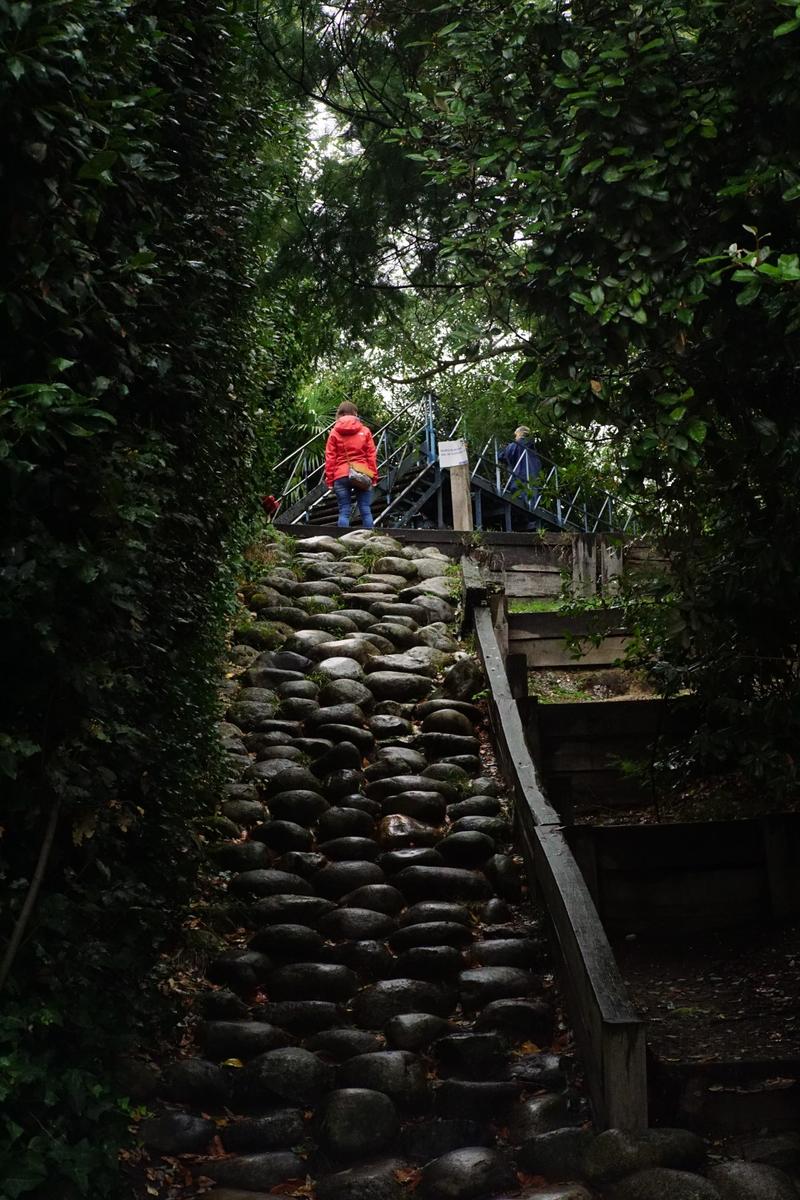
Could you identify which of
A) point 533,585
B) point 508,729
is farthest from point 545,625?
point 508,729

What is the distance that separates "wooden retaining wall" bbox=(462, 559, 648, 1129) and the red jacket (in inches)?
298

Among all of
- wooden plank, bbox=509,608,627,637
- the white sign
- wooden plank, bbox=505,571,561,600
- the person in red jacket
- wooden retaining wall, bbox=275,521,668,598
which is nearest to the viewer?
wooden plank, bbox=509,608,627,637

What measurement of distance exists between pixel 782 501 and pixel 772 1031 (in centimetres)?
244

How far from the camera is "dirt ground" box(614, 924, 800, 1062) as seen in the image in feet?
18.3

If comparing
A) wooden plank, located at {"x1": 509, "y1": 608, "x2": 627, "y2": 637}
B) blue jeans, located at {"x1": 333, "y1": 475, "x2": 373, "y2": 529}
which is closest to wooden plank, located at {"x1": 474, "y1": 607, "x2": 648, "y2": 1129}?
wooden plank, located at {"x1": 509, "y1": 608, "x2": 627, "y2": 637}

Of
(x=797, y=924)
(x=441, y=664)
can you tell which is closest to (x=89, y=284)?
(x=797, y=924)

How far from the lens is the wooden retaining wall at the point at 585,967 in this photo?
4418mm

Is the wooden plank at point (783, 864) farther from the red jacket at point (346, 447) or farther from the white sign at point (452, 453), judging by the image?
the red jacket at point (346, 447)

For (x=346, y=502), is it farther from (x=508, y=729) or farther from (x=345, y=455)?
(x=508, y=729)

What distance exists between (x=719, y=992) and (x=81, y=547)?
4.29 metres

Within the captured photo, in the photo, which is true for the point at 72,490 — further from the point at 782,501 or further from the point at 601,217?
the point at 782,501

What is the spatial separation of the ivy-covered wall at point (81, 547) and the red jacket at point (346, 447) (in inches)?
364

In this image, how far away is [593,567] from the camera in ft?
39.1

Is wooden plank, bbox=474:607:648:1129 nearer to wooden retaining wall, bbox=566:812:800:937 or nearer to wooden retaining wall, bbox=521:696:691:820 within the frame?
wooden retaining wall, bbox=566:812:800:937
